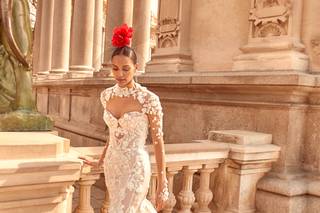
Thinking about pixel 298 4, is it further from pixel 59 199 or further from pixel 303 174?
pixel 59 199

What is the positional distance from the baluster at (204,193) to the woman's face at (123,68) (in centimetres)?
182

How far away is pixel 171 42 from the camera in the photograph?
770 centimetres

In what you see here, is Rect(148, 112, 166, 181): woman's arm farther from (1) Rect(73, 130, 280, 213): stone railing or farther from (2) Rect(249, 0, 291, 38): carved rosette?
(2) Rect(249, 0, 291, 38): carved rosette

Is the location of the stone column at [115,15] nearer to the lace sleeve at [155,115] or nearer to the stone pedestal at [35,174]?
the stone pedestal at [35,174]

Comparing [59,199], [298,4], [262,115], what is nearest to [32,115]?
[59,199]

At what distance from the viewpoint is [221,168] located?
5.20m

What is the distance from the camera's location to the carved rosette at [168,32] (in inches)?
297

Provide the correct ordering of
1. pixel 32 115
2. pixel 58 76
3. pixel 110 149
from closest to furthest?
pixel 110 149 → pixel 32 115 → pixel 58 76

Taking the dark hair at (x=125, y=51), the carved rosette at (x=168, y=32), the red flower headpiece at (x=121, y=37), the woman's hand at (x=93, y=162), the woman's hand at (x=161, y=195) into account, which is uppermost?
the carved rosette at (x=168, y=32)

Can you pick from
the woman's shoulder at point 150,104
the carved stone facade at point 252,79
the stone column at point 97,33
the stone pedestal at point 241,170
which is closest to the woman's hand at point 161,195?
the woman's shoulder at point 150,104

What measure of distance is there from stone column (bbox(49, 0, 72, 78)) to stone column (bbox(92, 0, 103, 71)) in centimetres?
109

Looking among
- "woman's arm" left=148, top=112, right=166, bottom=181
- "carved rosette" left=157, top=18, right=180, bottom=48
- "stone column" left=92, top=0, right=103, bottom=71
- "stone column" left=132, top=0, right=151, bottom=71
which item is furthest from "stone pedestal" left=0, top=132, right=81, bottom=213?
"stone column" left=92, top=0, right=103, bottom=71

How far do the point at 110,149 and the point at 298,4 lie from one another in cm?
349

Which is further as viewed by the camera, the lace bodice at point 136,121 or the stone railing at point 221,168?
the stone railing at point 221,168
